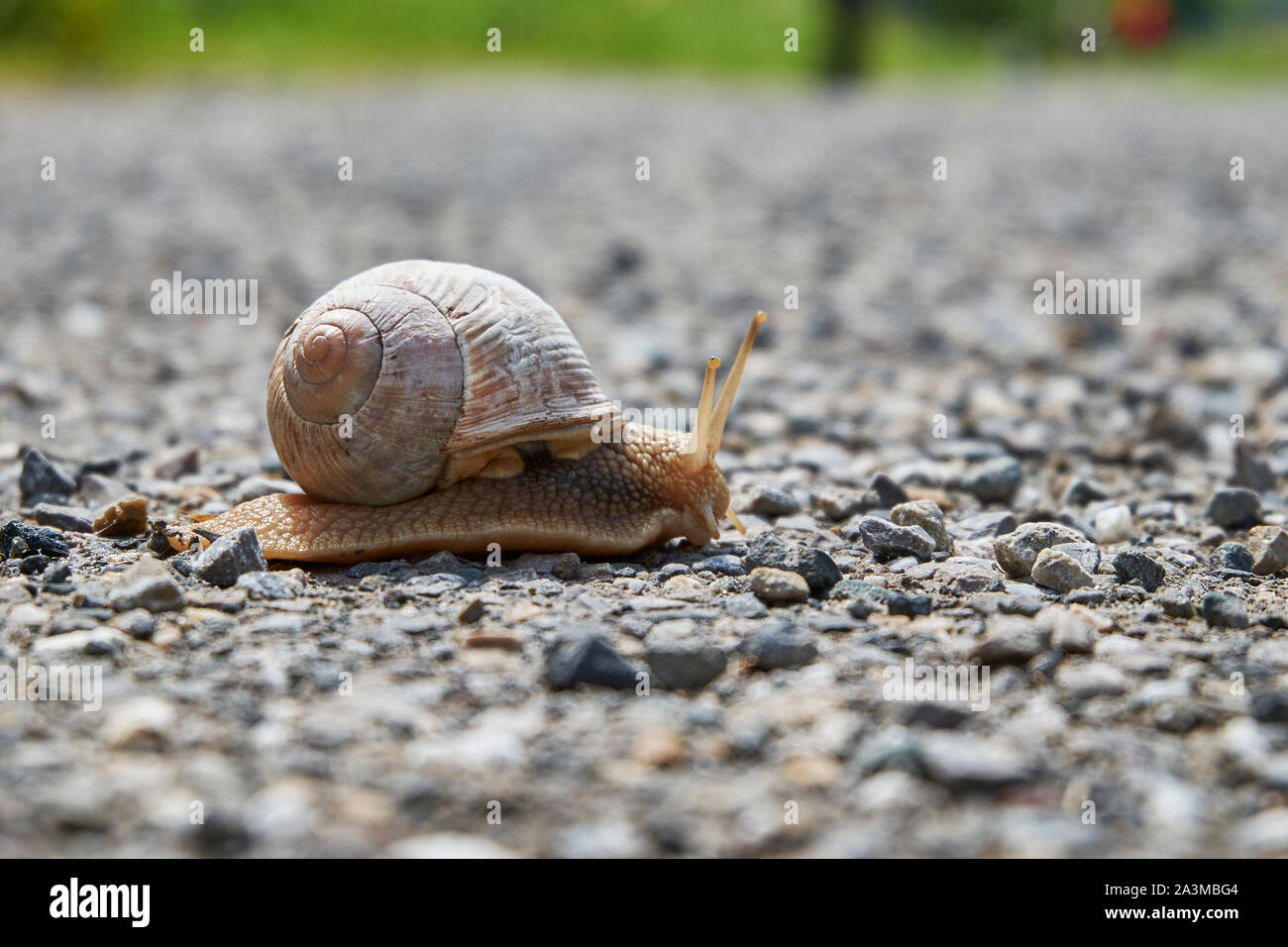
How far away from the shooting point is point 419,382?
410cm

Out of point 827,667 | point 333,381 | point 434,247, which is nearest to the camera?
point 827,667

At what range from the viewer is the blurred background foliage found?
86.4ft

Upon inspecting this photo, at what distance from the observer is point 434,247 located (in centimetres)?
1059

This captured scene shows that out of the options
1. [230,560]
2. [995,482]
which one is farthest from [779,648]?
[995,482]

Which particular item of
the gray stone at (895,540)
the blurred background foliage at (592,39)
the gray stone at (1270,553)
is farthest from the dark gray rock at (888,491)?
the blurred background foliage at (592,39)

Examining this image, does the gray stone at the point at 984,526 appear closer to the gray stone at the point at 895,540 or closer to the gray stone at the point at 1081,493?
the gray stone at the point at 895,540

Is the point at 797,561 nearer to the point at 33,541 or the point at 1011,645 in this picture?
the point at 1011,645

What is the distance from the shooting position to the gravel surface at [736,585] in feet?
8.66

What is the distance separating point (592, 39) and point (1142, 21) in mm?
21331

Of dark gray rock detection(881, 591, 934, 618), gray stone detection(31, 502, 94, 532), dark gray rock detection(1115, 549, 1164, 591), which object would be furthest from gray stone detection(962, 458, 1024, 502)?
gray stone detection(31, 502, 94, 532)

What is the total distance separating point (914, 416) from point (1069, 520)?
A: 1703 mm
